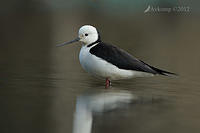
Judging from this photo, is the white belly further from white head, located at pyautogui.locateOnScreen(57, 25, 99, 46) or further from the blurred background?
white head, located at pyautogui.locateOnScreen(57, 25, 99, 46)

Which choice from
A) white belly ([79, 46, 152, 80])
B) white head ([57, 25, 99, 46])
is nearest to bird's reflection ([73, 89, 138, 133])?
white belly ([79, 46, 152, 80])

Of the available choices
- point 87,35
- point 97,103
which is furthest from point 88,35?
point 97,103

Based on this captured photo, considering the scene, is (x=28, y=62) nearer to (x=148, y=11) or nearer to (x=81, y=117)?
(x=81, y=117)

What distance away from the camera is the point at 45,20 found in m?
21.6

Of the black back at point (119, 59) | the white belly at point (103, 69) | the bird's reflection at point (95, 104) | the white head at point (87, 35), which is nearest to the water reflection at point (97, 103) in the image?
the bird's reflection at point (95, 104)

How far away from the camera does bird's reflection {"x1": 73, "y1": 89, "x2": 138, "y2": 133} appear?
5.36 meters

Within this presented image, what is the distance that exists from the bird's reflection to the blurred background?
0.33 feet

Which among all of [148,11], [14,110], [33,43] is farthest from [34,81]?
[148,11]

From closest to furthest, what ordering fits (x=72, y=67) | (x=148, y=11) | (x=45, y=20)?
(x=72, y=67) < (x=45, y=20) < (x=148, y=11)

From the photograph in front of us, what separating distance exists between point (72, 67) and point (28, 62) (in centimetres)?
101

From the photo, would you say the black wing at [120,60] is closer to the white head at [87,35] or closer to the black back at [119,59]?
the black back at [119,59]

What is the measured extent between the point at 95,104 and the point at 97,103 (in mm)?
86

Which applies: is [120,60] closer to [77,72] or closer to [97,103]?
[97,103]

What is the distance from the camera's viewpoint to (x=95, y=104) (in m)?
6.46
